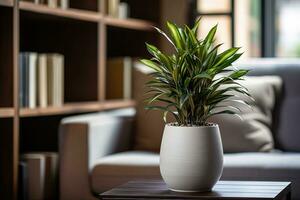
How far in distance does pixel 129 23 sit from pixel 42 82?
1101 millimetres

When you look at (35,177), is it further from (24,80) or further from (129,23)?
(129,23)

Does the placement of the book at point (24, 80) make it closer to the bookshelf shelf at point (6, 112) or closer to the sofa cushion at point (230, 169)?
the bookshelf shelf at point (6, 112)

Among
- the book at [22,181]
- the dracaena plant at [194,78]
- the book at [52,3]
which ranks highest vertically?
the book at [52,3]

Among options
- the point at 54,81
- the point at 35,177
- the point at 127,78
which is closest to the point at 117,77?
the point at 127,78

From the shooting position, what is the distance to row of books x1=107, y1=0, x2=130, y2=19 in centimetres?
439

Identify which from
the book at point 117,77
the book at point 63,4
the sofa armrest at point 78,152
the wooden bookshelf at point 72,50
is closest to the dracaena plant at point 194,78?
the sofa armrest at point 78,152

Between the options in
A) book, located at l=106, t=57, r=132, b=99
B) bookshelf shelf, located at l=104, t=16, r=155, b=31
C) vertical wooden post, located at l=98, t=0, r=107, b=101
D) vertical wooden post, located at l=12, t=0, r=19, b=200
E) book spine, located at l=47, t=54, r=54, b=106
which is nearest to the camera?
vertical wooden post, located at l=12, t=0, r=19, b=200

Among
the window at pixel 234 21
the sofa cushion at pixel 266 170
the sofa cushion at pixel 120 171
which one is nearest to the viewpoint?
the sofa cushion at pixel 266 170

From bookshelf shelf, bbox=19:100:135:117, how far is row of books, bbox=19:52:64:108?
4cm

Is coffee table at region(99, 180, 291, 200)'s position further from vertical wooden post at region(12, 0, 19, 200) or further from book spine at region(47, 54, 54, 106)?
book spine at region(47, 54, 54, 106)

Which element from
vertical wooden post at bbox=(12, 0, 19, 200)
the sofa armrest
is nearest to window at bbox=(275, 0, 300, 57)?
the sofa armrest

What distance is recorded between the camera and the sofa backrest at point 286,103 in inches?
139

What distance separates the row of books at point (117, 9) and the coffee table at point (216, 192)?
6.40ft

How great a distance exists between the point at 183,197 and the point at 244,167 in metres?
0.83
